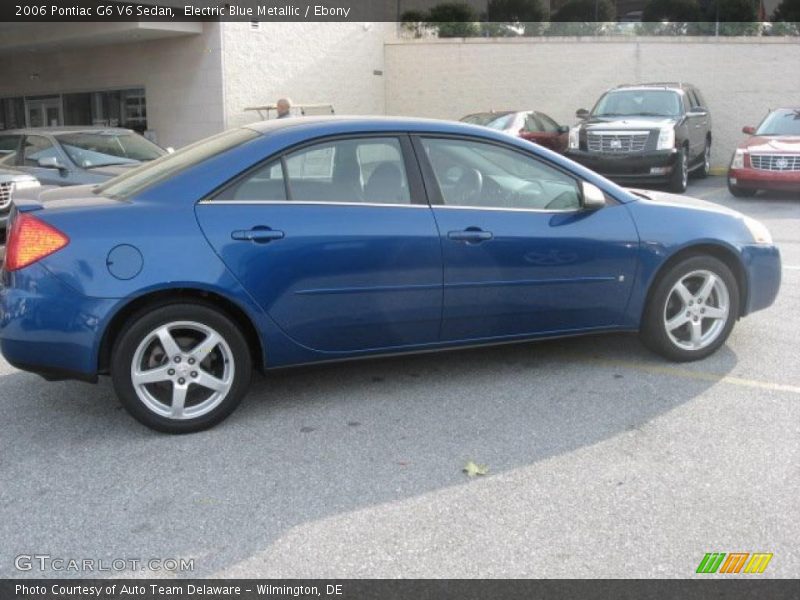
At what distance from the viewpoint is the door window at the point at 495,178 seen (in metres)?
4.64

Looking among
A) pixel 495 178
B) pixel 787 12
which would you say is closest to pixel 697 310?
pixel 495 178

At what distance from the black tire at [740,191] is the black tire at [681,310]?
380 inches

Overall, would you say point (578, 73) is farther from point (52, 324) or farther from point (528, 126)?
point (52, 324)

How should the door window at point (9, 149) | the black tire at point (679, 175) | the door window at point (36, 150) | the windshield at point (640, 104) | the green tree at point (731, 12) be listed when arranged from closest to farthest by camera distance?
the door window at point (36, 150) < the door window at point (9, 149) < the black tire at point (679, 175) < the windshield at point (640, 104) < the green tree at point (731, 12)

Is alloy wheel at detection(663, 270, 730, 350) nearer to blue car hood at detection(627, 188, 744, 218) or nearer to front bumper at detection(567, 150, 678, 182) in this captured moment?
blue car hood at detection(627, 188, 744, 218)

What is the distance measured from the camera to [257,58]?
18.6 meters

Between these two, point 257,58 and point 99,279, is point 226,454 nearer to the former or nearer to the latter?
point 99,279

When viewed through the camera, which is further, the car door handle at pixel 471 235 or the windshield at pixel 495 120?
the windshield at pixel 495 120

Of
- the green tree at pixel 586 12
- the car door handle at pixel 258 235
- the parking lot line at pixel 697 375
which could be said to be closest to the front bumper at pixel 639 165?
the parking lot line at pixel 697 375

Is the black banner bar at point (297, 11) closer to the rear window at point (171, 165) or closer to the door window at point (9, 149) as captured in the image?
the door window at point (9, 149)

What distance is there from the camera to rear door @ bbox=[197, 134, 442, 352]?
4184 mm

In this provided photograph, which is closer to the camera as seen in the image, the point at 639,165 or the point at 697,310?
the point at 697,310

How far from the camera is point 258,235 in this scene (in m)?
4.16

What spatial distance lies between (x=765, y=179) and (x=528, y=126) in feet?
16.2
